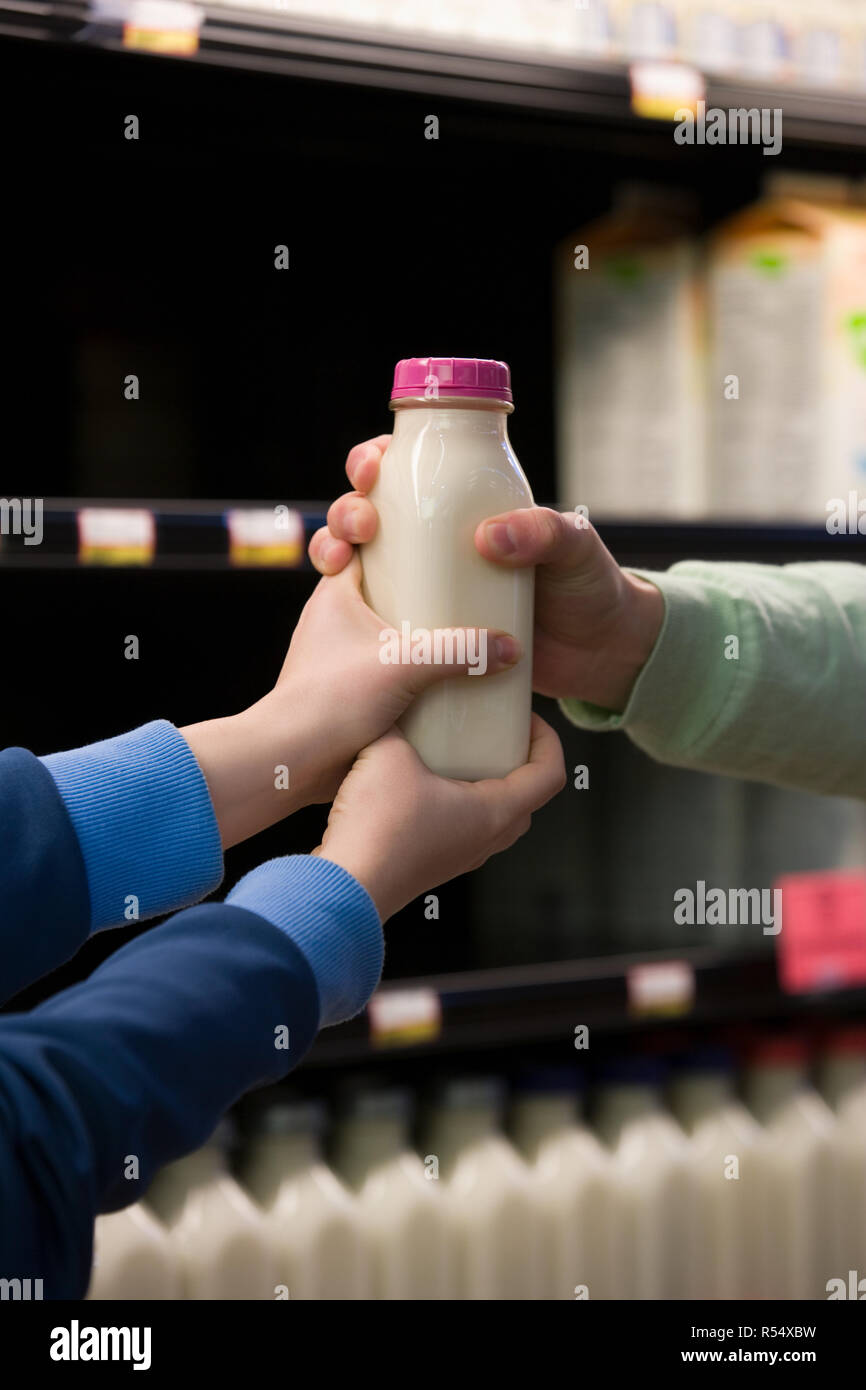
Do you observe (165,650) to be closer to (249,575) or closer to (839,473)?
(249,575)

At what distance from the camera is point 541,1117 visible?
55.1 inches

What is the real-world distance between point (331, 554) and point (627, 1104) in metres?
0.86

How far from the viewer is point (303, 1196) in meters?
1.28

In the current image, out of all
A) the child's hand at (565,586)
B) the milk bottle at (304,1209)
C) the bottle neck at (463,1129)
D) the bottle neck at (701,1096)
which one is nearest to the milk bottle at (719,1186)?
the bottle neck at (701,1096)

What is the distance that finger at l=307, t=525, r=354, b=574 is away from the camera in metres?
0.81


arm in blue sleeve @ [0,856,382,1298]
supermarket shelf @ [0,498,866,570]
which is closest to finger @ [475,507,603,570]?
arm in blue sleeve @ [0,856,382,1298]

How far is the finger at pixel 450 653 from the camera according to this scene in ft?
2.43

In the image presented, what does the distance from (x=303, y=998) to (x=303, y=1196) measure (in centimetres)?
78

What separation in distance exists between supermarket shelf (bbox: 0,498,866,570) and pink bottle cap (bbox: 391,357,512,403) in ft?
1.33

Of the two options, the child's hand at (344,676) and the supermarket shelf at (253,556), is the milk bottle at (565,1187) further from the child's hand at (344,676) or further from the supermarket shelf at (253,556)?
the child's hand at (344,676)

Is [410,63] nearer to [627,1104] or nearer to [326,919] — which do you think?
[326,919]

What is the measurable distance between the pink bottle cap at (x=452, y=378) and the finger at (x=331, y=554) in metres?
0.10

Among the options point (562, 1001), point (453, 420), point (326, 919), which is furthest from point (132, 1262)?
point (453, 420)
